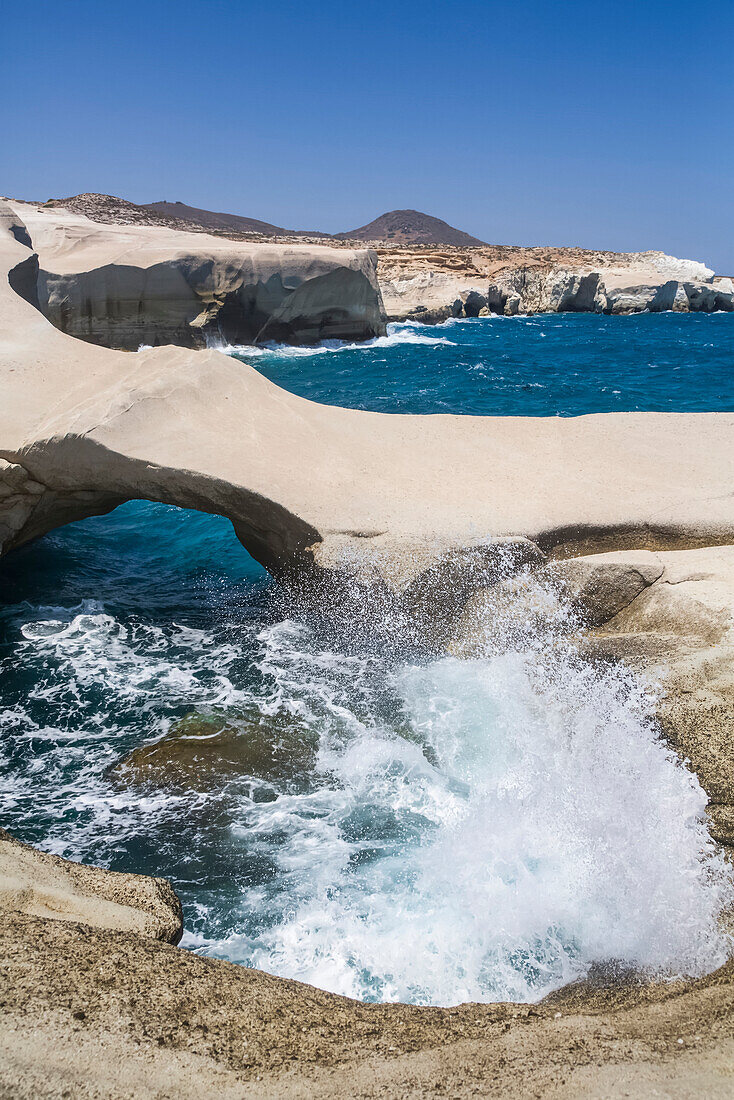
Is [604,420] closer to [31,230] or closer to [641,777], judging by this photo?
[641,777]

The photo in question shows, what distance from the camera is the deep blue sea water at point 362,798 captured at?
162 inches

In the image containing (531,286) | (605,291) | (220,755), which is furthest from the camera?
(531,286)

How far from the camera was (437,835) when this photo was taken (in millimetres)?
4996

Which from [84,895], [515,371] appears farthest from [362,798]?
[515,371]

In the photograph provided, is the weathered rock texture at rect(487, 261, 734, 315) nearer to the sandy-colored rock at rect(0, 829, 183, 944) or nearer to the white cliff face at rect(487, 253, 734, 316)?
the white cliff face at rect(487, 253, 734, 316)

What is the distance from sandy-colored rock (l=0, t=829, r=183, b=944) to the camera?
3074 mm

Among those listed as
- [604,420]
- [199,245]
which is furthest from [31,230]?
[604,420]

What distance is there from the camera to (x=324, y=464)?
7383mm

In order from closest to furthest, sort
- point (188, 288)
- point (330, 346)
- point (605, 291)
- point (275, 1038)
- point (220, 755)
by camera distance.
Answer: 1. point (275, 1038)
2. point (220, 755)
3. point (188, 288)
4. point (330, 346)
5. point (605, 291)

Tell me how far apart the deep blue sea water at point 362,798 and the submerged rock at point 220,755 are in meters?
0.03

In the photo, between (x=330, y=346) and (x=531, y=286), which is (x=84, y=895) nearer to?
(x=330, y=346)

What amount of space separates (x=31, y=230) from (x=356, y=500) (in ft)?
86.2

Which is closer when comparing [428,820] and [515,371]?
[428,820]

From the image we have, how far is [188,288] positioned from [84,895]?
26.6m
